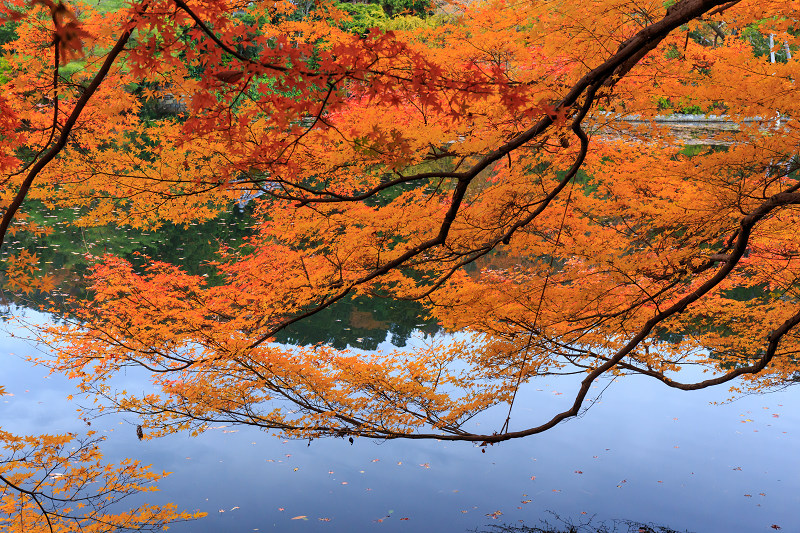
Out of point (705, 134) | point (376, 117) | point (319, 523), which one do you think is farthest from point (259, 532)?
point (705, 134)

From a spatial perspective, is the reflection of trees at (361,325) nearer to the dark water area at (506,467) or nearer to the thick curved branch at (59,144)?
the dark water area at (506,467)

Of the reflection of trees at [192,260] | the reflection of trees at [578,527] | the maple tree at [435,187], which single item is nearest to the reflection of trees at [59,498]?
the maple tree at [435,187]

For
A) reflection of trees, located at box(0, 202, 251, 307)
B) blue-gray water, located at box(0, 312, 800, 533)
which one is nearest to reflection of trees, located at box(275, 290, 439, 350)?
reflection of trees, located at box(0, 202, 251, 307)

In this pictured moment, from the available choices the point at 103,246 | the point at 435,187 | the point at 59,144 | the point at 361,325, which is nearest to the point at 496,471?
the point at 435,187

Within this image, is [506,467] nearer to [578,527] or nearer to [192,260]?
[578,527]

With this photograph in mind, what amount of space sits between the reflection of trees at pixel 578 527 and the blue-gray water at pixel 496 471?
0.08 meters

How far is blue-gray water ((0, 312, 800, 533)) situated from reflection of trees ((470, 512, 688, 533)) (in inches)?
3.2

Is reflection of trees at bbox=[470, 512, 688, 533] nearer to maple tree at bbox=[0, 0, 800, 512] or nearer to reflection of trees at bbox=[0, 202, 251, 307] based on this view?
maple tree at bbox=[0, 0, 800, 512]

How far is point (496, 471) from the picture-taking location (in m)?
7.14

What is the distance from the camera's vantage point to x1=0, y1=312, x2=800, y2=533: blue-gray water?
6.17 metres

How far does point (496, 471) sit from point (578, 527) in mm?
1310

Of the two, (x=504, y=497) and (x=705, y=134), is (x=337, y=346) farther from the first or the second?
(x=705, y=134)

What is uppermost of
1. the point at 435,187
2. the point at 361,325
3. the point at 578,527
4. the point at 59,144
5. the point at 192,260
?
the point at 192,260

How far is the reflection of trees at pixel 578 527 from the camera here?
19.5 ft
